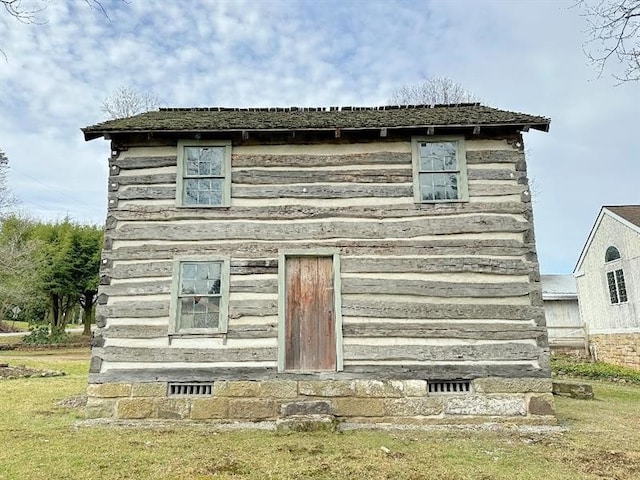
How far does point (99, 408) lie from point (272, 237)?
13.9 ft

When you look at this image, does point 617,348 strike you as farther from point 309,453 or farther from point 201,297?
point 201,297

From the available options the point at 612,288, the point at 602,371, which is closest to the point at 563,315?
the point at 612,288

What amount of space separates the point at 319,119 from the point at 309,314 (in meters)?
3.92

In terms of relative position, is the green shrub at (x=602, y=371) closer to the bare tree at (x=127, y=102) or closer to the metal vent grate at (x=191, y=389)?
the metal vent grate at (x=191, y=389)

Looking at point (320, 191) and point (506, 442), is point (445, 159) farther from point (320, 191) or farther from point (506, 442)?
point (506, 442)

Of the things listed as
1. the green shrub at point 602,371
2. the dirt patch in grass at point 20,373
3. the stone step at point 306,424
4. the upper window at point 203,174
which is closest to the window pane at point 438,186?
the upper window at point 203,174

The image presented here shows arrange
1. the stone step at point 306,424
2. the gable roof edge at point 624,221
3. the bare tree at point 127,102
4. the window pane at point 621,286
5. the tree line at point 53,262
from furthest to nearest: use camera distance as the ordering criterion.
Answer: the tree line at point 53,262 → the bare tree at point 127,102 → the window pane at point 621,286 → the gable roof edge at point 624,221 → the stone step at point 306,424

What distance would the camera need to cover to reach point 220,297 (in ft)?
27.6

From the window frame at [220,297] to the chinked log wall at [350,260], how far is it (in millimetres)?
107

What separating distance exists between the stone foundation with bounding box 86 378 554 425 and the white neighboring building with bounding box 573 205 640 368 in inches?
508

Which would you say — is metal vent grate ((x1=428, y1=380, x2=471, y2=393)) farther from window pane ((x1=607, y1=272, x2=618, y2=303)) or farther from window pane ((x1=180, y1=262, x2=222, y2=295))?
window pane ((x1=607, y1=272, x2=618, y2=303))

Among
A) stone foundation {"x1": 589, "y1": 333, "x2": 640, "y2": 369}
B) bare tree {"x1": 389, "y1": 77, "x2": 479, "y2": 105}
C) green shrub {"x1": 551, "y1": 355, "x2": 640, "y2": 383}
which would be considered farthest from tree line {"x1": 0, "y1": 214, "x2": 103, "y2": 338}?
stone foundation {"x1": 589, "y1": 333, "x2": 640, "y2": 369}

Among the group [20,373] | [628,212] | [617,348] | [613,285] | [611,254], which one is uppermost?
[628,212]

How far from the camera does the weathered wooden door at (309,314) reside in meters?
8.27
